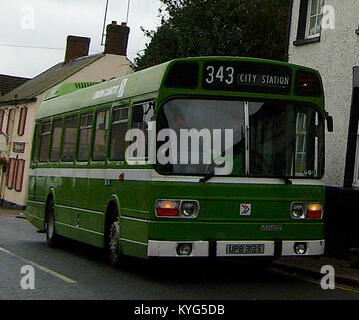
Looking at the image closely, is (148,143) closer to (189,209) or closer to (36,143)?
(189,209)

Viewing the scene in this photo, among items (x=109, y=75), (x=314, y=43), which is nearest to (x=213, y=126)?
(x=314, y=43)

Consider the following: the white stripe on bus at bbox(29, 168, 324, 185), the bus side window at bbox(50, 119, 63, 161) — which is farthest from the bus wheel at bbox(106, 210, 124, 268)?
the bus side window at bbox(50, 119, 63, 161)

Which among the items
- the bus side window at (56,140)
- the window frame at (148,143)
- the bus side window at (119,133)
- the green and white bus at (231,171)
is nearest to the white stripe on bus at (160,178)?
the green and white bus at (231,171)

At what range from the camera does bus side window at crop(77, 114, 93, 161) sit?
14406mm

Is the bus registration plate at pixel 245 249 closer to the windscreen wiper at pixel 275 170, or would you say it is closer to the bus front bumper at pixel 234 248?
the bus front bumper at pixel 234 248

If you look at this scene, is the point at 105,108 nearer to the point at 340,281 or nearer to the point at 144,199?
the point at 144,199

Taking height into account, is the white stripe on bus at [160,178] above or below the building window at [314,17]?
below

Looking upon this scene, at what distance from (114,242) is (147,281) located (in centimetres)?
128

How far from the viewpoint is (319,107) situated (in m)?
11.8

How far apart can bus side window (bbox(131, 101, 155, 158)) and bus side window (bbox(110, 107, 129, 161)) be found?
0.43m

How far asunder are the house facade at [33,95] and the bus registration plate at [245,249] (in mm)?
34600

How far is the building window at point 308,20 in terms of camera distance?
17803 mm

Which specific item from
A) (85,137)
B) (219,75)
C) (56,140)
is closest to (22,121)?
(56,140)

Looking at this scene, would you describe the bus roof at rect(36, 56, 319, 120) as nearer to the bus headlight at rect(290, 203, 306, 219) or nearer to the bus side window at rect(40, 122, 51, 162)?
the bus side window at rect(40, 122, 51, 162)
